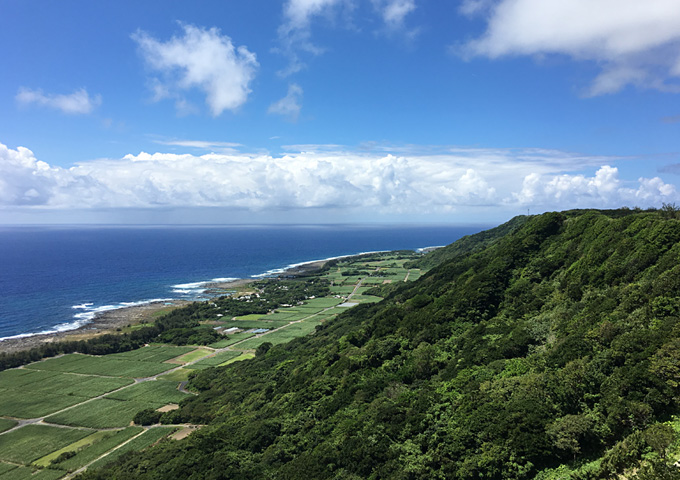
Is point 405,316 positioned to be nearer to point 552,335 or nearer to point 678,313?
point 552,335

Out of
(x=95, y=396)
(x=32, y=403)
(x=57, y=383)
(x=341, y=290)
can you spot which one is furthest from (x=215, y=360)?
(x=341, y=290)

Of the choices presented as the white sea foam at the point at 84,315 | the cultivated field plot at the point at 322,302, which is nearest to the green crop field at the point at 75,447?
the white sea foam at the point at 84,315

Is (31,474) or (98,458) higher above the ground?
(98,458)

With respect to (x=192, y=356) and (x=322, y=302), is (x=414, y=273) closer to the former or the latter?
(x=322, y=302)

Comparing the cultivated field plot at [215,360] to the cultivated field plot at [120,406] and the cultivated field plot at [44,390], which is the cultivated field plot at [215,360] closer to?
the cultivated field plot at [120,406]

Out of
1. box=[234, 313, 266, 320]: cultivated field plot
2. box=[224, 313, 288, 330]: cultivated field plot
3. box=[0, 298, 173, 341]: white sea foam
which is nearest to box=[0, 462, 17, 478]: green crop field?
box=[224, 313, 288, 330]: cultivated field plot

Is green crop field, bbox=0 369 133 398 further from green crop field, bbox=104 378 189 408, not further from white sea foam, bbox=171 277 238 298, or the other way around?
white sea foam, bbox=171 277 238 298
